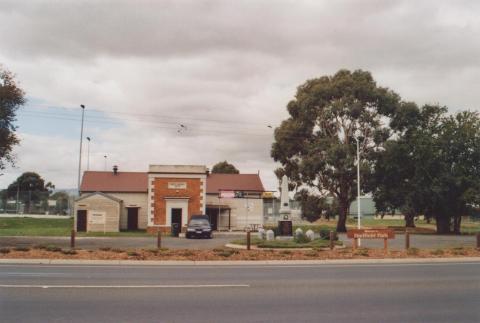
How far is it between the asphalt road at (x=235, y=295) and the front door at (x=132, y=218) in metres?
37.4

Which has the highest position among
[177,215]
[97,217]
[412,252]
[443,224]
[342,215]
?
[342,215]

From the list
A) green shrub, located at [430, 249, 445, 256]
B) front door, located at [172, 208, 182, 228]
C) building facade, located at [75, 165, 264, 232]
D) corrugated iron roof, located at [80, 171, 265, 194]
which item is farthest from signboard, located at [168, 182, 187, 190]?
green shrub, located at [430, 249, 445, 256]

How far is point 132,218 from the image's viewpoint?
53.6 meters

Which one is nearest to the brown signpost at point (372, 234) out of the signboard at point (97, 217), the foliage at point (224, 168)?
the signboard at point (97, 217)

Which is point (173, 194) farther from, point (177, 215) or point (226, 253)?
point (226, 253)

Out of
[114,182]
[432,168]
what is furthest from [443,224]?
[114,182]

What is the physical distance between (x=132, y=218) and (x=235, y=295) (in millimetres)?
44185

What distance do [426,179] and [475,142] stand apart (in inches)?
221

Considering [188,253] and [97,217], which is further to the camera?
[97,217]

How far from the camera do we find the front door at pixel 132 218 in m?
53.5

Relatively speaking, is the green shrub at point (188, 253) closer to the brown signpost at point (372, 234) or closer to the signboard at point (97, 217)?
the brown signpost at point (372, 234)

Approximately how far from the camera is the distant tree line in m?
49.5

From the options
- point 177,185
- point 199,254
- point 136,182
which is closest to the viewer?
point 199,254

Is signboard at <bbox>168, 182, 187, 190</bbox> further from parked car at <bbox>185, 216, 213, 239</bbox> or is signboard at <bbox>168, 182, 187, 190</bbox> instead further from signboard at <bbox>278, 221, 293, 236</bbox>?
signboard at <bbox>278, 221, 293, 236</bbox>
